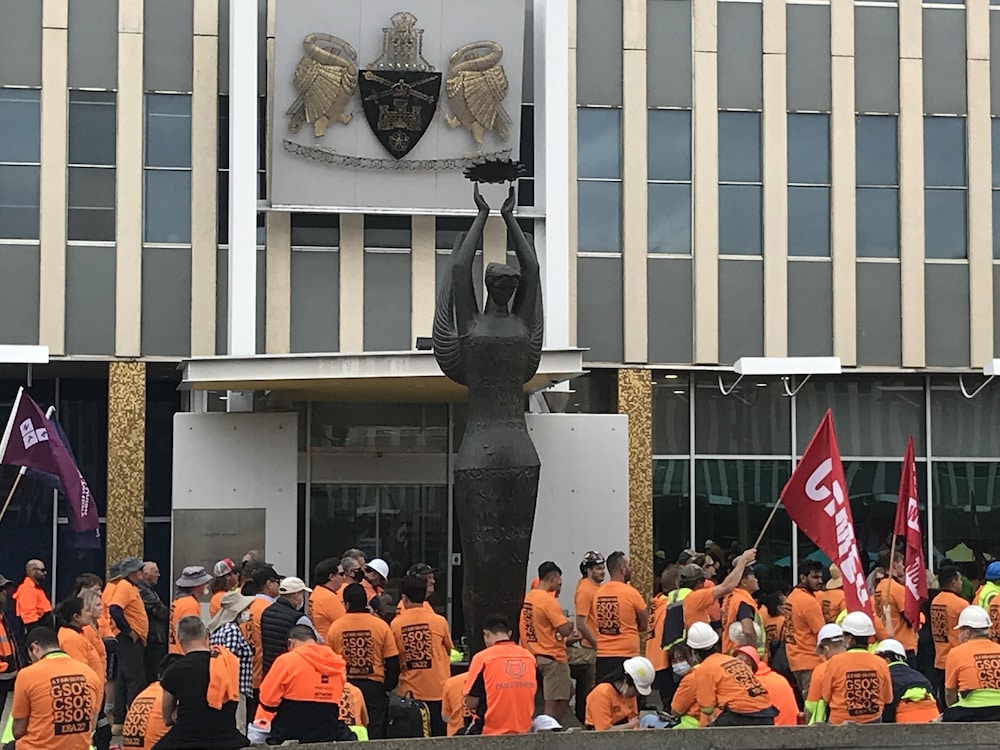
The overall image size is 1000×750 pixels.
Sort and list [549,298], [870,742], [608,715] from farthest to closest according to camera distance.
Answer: [549,298], [608,715], [870,742]

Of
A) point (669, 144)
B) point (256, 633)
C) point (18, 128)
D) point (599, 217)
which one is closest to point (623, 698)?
point (256, 633)

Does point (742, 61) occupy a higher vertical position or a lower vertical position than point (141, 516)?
higher

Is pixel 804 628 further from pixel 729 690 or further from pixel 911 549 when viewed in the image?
pixel 729 690

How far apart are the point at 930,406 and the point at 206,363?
11.7 meters

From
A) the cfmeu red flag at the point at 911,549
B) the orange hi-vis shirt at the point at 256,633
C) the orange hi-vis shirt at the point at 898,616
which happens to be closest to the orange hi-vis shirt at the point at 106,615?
the orange hi-vis shirt at the point at 256,633

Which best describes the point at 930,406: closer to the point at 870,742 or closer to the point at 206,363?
the point at 206,363

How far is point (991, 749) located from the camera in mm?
10086

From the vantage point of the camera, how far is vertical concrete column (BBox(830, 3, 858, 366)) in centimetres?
2573

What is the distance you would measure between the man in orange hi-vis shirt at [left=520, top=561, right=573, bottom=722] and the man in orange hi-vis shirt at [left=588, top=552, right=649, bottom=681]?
0.31 m

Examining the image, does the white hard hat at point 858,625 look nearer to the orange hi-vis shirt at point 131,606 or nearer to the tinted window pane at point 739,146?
the orange hi-vis shirt at point 131,606

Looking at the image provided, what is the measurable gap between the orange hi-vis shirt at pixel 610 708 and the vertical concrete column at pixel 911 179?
15222mm

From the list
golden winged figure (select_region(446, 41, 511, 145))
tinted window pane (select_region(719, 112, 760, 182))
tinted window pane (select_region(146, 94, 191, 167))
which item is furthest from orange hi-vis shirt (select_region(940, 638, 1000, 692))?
tinted window pane (select_region(146, 94, 191, 167))

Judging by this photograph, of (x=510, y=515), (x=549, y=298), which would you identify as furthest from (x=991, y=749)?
(x=549, y=298)

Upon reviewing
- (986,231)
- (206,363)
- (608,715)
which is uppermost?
(986,231)
